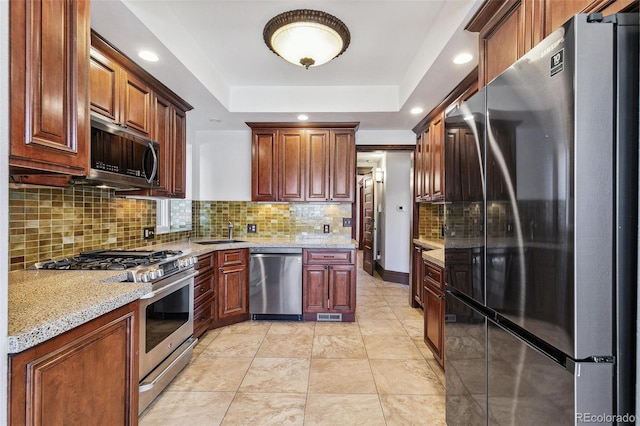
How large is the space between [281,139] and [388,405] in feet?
9.73

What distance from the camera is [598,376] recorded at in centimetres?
86

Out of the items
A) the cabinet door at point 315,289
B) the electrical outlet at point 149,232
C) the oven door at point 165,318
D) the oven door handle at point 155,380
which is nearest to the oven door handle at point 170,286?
the oven door at point 165,318

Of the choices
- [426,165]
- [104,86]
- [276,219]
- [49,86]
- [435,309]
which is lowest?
[435,309]

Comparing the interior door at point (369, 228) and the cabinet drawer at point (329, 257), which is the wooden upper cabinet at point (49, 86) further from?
the interior door at point (369, 228)

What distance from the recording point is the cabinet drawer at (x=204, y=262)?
301cm

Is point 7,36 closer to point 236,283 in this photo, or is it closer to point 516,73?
point 516,73

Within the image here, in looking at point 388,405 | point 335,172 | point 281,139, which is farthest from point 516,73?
point 281,139

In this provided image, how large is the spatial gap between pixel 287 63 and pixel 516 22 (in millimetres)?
1899

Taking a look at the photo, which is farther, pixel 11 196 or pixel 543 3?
→ pixel 11 196

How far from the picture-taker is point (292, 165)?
384 centimetres

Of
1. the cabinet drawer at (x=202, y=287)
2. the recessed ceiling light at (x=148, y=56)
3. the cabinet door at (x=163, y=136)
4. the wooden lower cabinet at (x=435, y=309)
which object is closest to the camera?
the recessed ceiling light at (x=148, y=56)

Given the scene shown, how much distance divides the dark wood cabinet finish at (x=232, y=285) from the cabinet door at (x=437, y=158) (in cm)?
218

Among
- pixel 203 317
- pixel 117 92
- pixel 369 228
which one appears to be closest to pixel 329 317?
pixel 203 317

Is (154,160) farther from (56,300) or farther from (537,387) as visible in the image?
(537,387)
